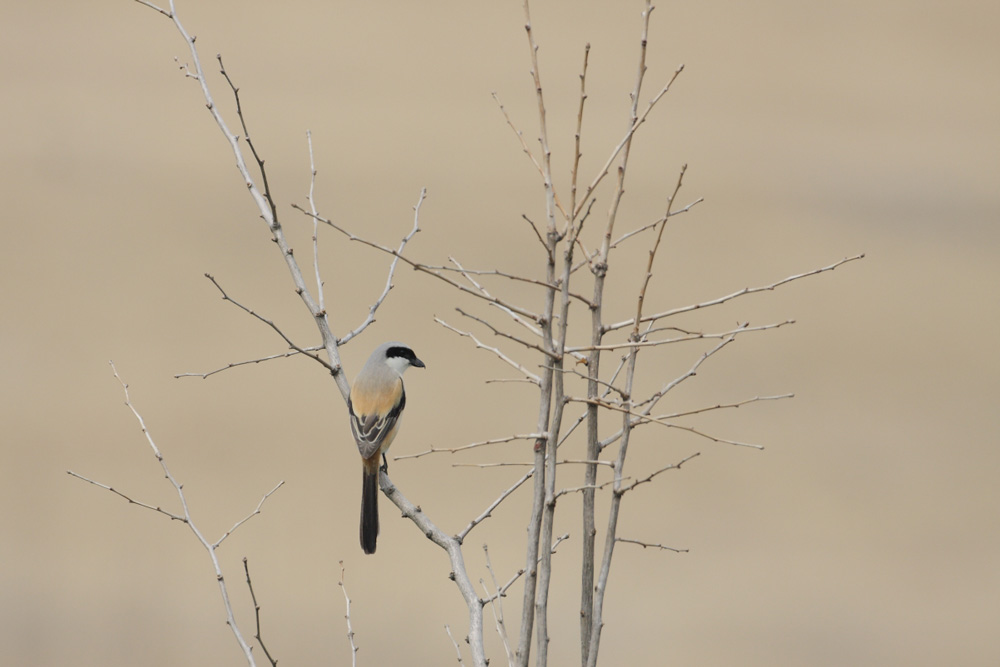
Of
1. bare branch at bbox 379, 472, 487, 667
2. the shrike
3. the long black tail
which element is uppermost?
the shrike

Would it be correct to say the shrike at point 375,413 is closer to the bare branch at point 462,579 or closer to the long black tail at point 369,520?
the long black tail at point 369,520

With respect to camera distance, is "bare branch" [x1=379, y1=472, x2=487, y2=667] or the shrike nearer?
"bare branch" [x1=379, y1=472, x2=487, y2=667]

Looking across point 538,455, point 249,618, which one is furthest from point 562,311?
point 249,618

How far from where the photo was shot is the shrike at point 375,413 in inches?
181

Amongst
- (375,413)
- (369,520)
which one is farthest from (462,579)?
(375,413)

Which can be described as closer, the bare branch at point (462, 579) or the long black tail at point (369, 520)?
the bare branch at point (462, 579)

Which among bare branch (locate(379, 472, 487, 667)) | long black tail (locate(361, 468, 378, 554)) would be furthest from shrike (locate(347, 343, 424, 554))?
bare branch (locate(379, 472, 487, 667))

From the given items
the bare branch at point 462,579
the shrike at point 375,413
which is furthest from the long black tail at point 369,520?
the bare branch at point 462,579

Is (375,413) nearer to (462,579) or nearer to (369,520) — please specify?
(369,520)

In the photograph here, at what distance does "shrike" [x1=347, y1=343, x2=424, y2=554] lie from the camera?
4586mm

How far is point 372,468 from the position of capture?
4742 millimetres

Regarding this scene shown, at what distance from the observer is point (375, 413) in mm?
4961

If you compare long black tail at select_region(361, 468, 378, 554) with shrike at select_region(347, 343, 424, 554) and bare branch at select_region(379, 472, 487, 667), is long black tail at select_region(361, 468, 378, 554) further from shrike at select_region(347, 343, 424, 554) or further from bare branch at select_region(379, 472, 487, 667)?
bare branch at select_region(379, 472, 487, 667)

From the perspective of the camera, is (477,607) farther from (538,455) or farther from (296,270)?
(296,270)
